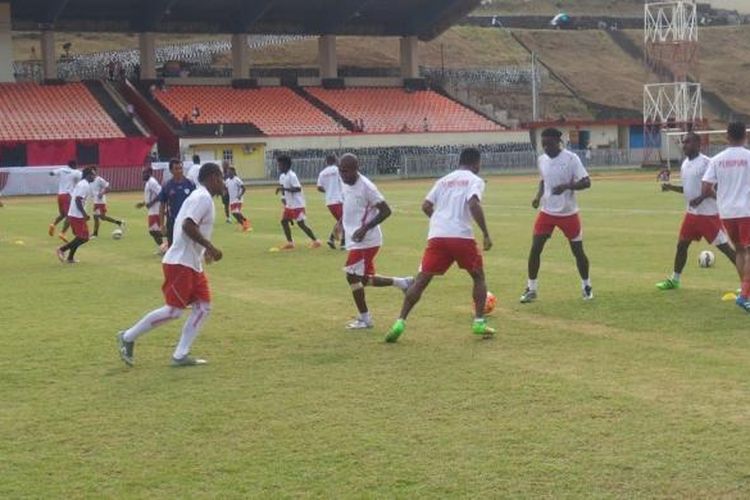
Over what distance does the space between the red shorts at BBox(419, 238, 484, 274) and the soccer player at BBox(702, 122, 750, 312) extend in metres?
3.08

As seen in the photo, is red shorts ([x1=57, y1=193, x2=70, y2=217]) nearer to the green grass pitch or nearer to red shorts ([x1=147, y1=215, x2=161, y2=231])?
red shorts ([x1=147, y1=215, x2=161, y2=231])

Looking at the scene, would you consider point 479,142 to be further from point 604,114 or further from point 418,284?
point 418,284

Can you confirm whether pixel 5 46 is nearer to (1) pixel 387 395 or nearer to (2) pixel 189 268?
(2) pixel 189 268

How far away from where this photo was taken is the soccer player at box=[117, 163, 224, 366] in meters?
10.3

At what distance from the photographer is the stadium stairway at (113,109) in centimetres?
5950

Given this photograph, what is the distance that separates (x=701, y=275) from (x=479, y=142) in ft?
167

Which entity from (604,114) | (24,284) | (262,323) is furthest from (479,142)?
(262,323)

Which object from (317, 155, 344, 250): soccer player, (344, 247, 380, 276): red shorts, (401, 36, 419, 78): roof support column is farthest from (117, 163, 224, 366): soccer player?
(401, 36, 419, 78): roof support column

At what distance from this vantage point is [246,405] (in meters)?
8.67

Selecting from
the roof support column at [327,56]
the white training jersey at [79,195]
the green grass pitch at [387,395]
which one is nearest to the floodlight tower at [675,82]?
the roof support column at [327,56]

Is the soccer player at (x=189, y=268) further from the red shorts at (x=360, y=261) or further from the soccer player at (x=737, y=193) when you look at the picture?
the soccer player at (x=737, y=193)

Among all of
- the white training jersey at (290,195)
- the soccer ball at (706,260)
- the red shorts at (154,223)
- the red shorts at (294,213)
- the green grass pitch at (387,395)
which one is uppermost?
the white training jersey at (290,195)

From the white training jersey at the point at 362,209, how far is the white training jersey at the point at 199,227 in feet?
7.78

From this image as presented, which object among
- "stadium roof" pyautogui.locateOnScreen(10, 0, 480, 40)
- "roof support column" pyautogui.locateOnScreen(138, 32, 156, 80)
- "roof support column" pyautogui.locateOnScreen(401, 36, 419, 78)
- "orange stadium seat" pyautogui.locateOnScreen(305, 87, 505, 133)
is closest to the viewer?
"stadium roof" pyautogui.locateOnScreen(10, 0, 480, 40)
